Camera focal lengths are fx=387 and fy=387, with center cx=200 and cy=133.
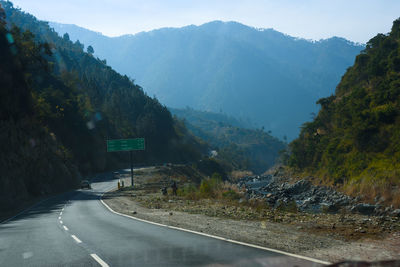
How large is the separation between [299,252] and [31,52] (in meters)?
69.2

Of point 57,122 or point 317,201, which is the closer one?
point 317,201

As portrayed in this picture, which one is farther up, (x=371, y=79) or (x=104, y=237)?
(x=371, y=79)

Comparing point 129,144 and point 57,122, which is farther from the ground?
point 57,122

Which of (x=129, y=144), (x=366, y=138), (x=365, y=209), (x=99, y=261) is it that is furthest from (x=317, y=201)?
(x=99, y=261)

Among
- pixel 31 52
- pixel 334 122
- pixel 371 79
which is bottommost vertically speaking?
pixel 334 122

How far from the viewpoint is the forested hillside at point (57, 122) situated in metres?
45.1

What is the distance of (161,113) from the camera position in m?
156

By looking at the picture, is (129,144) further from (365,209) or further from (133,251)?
(133,251)

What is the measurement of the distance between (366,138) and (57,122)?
214 feet

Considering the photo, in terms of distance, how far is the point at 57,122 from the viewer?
87688mm

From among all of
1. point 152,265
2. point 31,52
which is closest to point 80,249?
point 152,265

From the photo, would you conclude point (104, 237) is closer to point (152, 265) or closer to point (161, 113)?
point (152, 265)

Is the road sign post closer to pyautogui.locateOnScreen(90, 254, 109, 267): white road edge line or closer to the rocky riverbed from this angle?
the rocky riverbed

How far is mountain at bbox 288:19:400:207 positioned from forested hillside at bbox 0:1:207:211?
38369 mm
